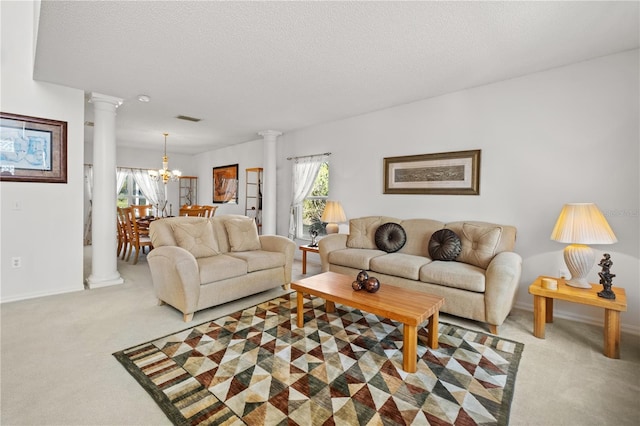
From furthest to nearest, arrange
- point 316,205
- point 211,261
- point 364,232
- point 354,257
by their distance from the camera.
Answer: point 316,205, point 364,232, point 354,257, point 211,261

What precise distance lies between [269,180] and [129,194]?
182 inches

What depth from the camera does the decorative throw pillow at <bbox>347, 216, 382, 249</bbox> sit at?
413cm

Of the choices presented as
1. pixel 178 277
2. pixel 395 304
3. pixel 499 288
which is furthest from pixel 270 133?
pixel 499 288

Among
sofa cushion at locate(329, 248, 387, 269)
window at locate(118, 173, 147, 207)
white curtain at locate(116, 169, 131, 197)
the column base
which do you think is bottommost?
the column base

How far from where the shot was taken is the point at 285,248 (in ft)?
Result: 12.6

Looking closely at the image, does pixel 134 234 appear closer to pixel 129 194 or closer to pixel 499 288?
pixel 129 194

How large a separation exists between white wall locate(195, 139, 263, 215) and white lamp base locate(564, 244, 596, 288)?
5.52 m

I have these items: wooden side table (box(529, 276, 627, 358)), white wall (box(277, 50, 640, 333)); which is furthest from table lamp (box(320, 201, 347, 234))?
wooden side table (box(529, 276, 627, 358))

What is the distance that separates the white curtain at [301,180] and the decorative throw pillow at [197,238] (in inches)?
86.1

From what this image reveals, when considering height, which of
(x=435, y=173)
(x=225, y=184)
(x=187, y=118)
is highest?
(x=187, y=118)

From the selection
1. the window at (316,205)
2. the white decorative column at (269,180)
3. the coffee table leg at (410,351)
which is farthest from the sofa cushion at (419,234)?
the white decorative column at (269,180)

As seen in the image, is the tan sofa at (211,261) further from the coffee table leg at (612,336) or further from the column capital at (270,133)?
the coffee table leg at (612,336)

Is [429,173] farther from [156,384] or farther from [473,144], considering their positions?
[156,384]

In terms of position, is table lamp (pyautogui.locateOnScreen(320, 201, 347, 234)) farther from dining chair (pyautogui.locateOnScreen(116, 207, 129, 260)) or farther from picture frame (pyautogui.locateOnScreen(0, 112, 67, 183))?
dining chair (pyautogui.locateOnScreen(116, 207, 129, 260))
